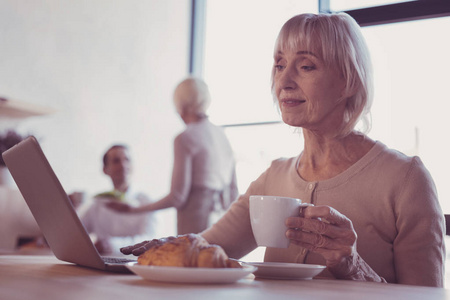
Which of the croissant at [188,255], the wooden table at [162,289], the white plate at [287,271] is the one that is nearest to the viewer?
the wooden table at [162,289]

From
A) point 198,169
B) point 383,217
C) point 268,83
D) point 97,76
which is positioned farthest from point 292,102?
point 97,76

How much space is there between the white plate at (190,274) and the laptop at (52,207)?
153mm

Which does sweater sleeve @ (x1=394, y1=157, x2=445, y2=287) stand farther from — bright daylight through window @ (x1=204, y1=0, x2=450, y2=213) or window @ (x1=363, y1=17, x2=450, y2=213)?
window @ (x1=363, y1=17, x2=450, y2=213)

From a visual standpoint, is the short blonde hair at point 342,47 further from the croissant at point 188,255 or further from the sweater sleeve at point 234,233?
the croissant at point 188,255

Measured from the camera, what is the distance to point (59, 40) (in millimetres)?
4023

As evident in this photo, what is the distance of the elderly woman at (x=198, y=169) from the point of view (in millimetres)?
2785

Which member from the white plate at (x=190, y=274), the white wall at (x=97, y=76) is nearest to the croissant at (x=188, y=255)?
the white plate at (x=190, y=274)

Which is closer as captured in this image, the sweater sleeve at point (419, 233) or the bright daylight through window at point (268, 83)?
the sweater sleeve at point (419, 233)

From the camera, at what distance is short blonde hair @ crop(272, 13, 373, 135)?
133cm

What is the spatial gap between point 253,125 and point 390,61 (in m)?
1.18

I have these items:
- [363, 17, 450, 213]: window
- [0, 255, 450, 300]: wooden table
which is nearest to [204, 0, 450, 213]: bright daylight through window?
[363, 17, 450, 213]: window

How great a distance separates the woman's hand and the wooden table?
0.10 meters

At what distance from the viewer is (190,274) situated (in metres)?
0.66

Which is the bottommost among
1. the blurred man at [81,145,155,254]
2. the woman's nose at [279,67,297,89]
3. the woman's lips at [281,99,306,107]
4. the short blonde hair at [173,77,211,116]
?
the blurred man at [81,145,155,254]
